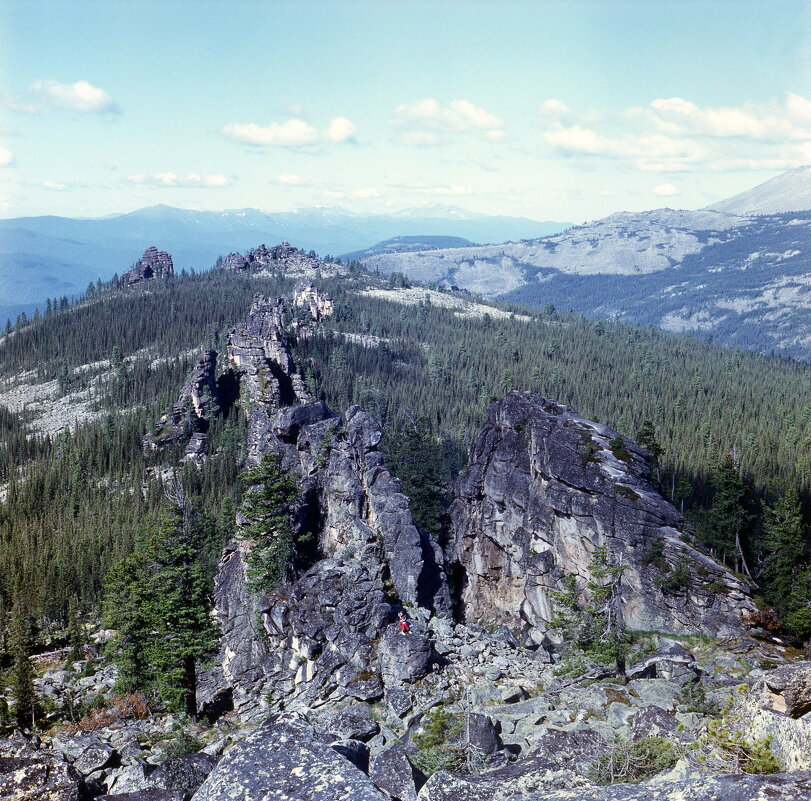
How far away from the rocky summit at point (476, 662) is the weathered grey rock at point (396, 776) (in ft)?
0.24

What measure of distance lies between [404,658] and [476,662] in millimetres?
5903

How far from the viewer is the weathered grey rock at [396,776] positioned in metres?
17.2

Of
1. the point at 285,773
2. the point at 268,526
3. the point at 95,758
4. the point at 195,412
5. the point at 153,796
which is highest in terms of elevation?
the point at 285,773

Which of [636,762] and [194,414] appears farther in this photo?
[194,414]

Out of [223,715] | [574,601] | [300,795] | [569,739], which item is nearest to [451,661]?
[574,601]

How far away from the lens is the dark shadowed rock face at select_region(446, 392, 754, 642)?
61344 millimetres

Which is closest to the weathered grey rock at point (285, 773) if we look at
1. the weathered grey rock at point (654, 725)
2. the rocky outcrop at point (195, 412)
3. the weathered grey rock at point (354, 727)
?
the weathered grey rock at point (654, 725)

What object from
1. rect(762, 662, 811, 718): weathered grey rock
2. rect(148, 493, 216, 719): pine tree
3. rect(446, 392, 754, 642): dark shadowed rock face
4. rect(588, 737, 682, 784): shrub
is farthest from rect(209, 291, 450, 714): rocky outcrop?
rect(762, 662, 811, 718): weathered grey rock

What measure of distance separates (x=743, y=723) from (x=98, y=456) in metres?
177

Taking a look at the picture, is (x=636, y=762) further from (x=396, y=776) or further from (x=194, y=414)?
(x=194, y=414)

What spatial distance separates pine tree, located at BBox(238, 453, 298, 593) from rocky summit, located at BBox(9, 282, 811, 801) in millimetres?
941

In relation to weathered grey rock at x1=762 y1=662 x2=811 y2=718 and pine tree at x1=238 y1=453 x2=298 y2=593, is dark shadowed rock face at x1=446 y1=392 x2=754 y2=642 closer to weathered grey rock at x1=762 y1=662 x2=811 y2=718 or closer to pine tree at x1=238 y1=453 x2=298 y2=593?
pine tree at x1=238 y1=453 x2=298 y2=593

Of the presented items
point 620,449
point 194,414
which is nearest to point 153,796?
point 620,449

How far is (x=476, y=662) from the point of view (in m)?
46.7
